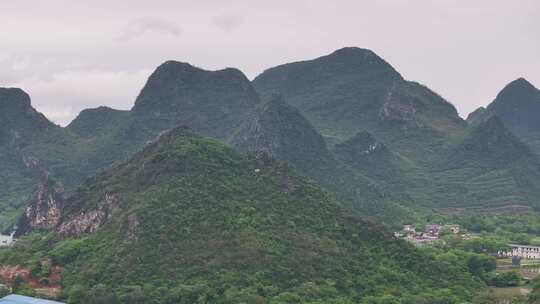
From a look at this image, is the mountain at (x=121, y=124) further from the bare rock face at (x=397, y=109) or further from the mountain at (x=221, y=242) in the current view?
the mountain at (x=221, y=242)

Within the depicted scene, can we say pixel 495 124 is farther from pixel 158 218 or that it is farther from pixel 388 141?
pixel 158 218

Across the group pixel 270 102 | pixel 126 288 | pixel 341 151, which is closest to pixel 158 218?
pixel 126 288

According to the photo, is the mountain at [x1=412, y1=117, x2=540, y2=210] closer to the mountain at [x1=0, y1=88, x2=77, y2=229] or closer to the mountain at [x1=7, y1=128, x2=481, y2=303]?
the mountain at [x1=0, y1=88, x2=77, y2=229]

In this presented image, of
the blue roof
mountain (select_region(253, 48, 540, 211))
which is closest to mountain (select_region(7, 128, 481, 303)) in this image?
the blue roof

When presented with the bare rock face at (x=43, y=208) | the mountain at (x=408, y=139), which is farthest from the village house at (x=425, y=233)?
the bare rock face at (x=43, y=208)

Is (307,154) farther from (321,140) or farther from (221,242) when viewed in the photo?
(221,242)

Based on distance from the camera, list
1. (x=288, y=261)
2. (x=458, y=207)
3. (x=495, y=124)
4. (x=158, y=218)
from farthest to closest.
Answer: (x=495, y=124)
(x=458, y=207)
(x=158, y=218)
(x=288, y=261)
